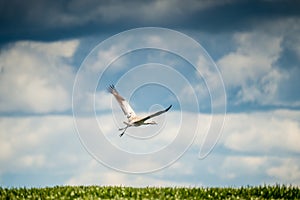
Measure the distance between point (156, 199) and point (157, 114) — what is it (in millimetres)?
3390

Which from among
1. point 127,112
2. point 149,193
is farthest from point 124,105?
point 149,193

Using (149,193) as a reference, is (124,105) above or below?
above

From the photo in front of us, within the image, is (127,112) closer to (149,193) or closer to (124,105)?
(124,105)

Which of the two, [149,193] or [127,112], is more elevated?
[127,112]

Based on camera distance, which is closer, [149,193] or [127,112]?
[149,193]

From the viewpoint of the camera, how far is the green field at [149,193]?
18.2 meters

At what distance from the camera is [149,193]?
18547mm

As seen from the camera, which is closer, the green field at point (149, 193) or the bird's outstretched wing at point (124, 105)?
the green field at point (149, 193)

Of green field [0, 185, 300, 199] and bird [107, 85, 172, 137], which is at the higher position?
bird [107, 85, 172, 137]

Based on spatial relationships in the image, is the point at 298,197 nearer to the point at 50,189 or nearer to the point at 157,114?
the point at 157,114

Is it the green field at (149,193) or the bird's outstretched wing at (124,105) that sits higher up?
the bird's outstretched wing at (124,105)

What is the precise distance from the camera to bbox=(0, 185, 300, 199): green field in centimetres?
1816

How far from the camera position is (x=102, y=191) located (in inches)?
740

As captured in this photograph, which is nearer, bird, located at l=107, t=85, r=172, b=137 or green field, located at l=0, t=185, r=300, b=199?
green field, located at l=0, t=185, r=300, b=199
